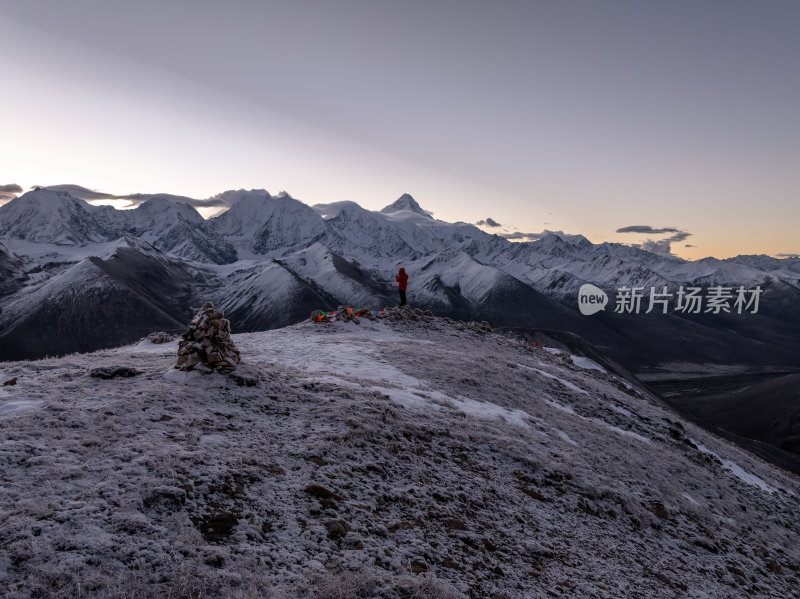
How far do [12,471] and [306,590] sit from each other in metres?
5.09

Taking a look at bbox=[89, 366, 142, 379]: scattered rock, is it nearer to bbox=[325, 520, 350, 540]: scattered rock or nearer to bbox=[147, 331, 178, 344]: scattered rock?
bbox=[325, 520, 350, 540]: scattered rock

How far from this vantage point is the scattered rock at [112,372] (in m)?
11.9

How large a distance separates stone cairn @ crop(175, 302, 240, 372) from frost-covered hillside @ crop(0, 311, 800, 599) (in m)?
0.49

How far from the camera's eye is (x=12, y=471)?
6824mm

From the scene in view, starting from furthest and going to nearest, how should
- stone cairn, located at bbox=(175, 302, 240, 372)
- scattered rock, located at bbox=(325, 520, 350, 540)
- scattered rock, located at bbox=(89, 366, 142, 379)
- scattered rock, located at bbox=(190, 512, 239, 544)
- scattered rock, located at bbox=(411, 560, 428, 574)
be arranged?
stone cairn, located at bbox=(175, 302, 240, 372), scattered rock, located at bbox=(89, 366, 142, 379), scattered rock, located at bbox=(325, 520, 350, 540), scattered rock, located at bbox=(411, 560, 428, 574), scattered rock, located at bbox=(190, 512, 239, 544)

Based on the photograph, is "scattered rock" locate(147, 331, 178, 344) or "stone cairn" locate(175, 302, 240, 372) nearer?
"stone cairn" locate(175, 302, 240, 372)

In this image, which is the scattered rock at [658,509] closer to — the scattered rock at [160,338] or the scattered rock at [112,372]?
the scattered rock at [112,372]

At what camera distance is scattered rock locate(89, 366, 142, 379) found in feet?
39.1

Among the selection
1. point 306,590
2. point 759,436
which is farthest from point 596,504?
point 759,436

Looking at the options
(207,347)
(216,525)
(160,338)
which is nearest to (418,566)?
(216,525)

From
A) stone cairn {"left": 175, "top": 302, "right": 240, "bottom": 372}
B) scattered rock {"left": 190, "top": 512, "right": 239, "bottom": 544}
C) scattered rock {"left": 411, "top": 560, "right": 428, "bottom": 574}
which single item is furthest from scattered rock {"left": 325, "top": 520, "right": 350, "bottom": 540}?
stone cairn {"left": 175, "top": 302, "right": 240, "bottom": 372}

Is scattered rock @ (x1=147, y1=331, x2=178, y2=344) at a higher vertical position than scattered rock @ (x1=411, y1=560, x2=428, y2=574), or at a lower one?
lower

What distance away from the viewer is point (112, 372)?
39.9 ft

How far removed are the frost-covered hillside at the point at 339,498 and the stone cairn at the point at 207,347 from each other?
0.49 meters
